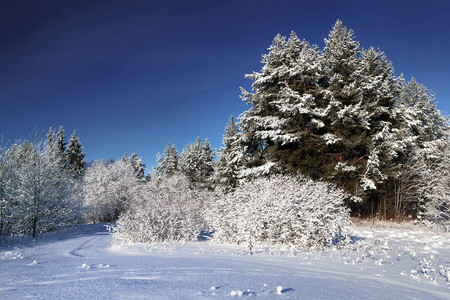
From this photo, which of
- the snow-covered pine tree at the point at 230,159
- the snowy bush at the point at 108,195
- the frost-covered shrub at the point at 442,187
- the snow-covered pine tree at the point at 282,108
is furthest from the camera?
the snowy bush at the point at 108,195

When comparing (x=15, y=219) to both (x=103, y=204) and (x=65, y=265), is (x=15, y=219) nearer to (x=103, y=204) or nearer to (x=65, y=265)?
(x=65, y=265)

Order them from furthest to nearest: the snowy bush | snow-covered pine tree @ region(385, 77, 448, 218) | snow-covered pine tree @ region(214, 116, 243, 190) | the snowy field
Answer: the snowy bush < snow-covered pine tree @ region(214, 116, 243, 190) < snow-covered pine tree @ region(385, 77, 448, 218) < the snowy field

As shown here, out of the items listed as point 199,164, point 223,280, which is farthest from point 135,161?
point 223,280

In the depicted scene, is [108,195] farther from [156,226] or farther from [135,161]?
[135,161]

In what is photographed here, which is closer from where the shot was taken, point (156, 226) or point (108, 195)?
point (156, 226)

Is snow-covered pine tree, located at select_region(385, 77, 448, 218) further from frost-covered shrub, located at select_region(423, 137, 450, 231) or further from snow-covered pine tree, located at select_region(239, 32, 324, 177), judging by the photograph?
snow-covered pine tree, located at select_region(239, 32, 324, 177)

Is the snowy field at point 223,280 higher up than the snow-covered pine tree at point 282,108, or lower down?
lower down

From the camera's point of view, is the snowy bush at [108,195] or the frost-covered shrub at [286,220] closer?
the frost-covered shrub at [286,220]

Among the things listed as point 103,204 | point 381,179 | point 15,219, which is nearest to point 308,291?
point 15,219

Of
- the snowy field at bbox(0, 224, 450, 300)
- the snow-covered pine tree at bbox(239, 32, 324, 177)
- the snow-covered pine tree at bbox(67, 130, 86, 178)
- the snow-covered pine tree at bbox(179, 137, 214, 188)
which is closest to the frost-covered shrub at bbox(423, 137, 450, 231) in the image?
the snow-covered pine tree at bbox(239, 32, 324, 177)

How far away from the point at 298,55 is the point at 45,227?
61.4 feet

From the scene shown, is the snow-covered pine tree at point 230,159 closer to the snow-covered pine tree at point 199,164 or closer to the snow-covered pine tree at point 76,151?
the snow-covered pine tree at point 199,164

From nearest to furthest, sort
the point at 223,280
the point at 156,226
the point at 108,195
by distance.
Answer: the point at 223,280, the point at 156,226, the point at 108,195

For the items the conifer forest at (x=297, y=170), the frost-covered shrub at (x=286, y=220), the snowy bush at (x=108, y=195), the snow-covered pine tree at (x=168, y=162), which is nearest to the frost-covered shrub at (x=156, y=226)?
the conifer forest at (x=297, y=170)
